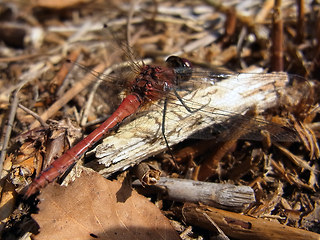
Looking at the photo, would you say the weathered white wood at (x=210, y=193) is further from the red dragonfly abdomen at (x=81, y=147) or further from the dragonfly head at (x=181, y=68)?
the dragonfly head at (x=181, y=68)

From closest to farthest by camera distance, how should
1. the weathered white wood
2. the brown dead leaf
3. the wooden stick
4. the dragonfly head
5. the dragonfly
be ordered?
the brown dead leaf < the wooden stick < the weathered white wood < the dragonfly < the dragonfly head

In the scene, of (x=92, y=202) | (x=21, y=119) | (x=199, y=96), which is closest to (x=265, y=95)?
(x=199, y=96)

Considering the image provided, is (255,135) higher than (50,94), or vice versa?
(50,94)

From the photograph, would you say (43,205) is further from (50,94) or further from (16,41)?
(16,41)

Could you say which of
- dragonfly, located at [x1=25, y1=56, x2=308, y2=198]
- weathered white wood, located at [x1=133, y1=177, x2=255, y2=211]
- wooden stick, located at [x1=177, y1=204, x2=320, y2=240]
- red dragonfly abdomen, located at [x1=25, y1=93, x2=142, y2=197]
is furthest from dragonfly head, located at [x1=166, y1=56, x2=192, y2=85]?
wooden stick, located at [x1=177, y1=204, x2=320, y2=240]

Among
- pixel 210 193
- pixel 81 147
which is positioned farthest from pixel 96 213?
pixel 210 193

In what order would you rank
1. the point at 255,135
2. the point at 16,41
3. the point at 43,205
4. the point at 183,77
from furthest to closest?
1. the point at 16,41
2. the point at 183,77
3. the point at 255,135
4. the point at 43,205

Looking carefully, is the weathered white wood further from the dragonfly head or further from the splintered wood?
the dragonfly head
